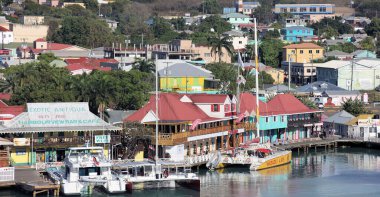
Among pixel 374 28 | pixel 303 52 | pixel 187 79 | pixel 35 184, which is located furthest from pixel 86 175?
pixel 374 28

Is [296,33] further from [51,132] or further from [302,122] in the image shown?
[51,132]

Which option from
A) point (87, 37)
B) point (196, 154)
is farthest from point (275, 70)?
point (196, 154)

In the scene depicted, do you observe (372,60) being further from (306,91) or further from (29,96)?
(29,96)

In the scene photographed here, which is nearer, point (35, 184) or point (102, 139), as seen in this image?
point (35, 184)

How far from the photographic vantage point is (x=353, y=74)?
9994cm

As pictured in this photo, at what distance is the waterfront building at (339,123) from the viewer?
74375 mm

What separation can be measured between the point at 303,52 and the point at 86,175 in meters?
67.5

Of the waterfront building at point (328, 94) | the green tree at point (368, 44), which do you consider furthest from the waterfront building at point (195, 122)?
the green tree at point (368, 44)

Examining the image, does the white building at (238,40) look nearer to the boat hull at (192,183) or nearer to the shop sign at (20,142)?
the shop sign at (20,142)

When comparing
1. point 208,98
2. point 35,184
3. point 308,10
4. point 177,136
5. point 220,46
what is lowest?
point 35,184

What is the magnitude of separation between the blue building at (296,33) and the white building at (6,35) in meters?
37.5

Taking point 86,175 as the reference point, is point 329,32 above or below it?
above

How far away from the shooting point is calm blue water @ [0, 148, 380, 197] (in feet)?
173

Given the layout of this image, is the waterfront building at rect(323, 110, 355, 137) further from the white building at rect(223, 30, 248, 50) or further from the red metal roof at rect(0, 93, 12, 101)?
the white building at rect(223, 30, 248, 50)
